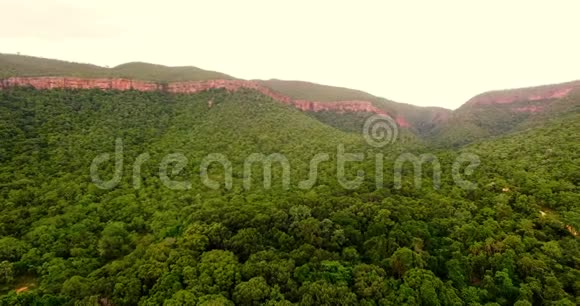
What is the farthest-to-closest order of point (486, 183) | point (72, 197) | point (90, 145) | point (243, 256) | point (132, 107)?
point (132, 107) < point (90, 145) < point (486, 183) < point (72, 197) < point (243, 256)

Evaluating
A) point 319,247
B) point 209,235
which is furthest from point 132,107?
point 319,247

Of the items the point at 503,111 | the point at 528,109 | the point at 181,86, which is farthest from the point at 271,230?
the point at 528,109

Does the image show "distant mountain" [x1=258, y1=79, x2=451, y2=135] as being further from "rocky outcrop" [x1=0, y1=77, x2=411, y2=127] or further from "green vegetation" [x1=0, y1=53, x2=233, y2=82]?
"green vegetation" [x1=0, y1=53, x2=233, y2=82]

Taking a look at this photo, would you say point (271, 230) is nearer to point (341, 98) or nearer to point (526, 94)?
point (341, 98)

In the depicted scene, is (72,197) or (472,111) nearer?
(72,197)

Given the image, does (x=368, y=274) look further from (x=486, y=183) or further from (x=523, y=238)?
(x=486, y=183)

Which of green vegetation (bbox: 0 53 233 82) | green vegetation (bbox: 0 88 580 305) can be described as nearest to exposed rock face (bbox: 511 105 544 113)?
green vegetation (bbox: 0 88 580 305)

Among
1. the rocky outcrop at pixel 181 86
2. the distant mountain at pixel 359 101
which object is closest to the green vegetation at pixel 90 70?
the distant mountain at pixel 359 101
